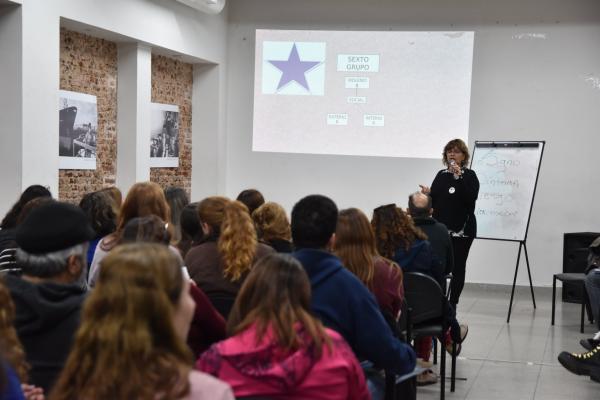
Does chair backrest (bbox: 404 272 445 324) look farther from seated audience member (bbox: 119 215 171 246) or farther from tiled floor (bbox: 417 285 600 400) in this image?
seated audience member (bbox: 119 215 171 246)

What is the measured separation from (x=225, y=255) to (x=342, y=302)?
2.71 feet

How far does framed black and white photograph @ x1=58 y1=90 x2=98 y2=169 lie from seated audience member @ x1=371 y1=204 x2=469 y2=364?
3521 mm

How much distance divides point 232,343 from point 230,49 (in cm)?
796

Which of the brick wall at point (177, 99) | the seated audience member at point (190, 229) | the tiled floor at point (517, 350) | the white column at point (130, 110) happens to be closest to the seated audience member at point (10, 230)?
the seated audience member at point (190, 229)

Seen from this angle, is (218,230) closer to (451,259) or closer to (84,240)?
(84,240)

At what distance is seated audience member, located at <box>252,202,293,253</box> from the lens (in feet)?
13.6

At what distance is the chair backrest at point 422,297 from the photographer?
427cm

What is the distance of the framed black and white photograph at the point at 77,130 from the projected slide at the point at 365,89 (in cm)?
263

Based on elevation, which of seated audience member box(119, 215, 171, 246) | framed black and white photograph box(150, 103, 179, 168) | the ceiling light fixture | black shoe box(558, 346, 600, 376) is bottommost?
black shoe box(558, 346, 600, 376)

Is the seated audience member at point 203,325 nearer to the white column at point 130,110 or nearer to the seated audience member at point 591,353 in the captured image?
the seated audience member at point 591,353

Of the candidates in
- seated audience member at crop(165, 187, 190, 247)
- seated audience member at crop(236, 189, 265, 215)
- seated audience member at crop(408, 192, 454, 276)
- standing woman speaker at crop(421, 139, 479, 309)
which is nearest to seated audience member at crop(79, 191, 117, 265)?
seated audience member at crop(165, 187, 190, 247)

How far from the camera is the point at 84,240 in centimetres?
232

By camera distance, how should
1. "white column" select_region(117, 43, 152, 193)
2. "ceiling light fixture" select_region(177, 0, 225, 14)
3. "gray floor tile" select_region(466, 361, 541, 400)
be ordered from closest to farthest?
"gray floor tile" select_region(466, 361, 541, 400)
"white column" select_region(117, 43, 152, 193)
"ceiling light fixture" select_region(177, 0, 225, 14)

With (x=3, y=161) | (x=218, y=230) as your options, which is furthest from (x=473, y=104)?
(x=218, y=230)
